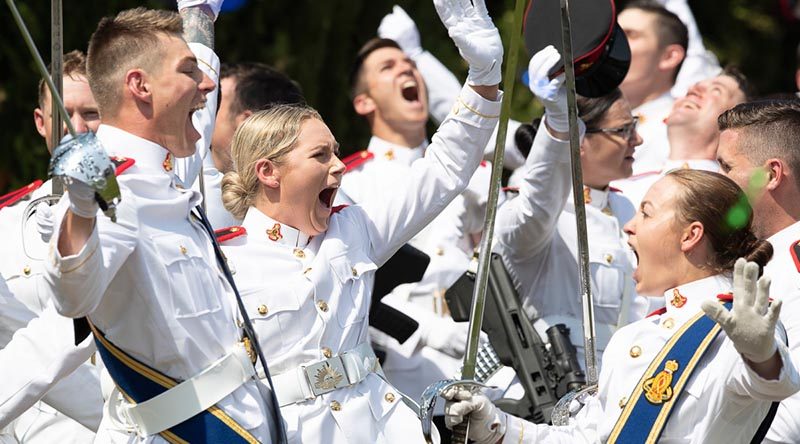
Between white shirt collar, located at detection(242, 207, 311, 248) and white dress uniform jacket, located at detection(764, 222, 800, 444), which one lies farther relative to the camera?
white shirt collar, located at detection(242, 207, 311, 248)

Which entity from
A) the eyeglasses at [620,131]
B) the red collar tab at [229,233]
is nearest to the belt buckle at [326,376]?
the red collar tab at [229,233]

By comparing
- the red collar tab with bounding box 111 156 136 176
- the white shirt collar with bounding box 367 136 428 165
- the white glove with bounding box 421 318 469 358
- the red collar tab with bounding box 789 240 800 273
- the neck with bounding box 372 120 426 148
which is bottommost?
the white glove with bounding box 421 318 469 358

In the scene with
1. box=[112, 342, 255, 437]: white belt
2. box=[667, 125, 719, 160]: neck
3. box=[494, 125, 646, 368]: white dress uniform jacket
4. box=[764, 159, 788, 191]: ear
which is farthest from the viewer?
box=[667, 125, 719, 160]: neck

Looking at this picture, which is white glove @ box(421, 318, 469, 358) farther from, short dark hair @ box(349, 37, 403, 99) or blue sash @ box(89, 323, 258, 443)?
blue sash @ box(89, 323, 258, 443)

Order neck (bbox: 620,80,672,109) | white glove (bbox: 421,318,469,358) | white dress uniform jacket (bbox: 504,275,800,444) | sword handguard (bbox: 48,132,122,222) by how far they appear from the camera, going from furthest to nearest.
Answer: neck (bbox: 620,80,672,109) < white glove (bbox: 421,318,469,358) < white dress uniform jacket (bbox: 504,275,800,444) < sword handguard (bbox: 48,132,122,222)

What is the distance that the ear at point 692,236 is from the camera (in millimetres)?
4070

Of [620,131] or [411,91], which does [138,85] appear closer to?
[620,131]

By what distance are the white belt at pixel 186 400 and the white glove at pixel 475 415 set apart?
0.53m

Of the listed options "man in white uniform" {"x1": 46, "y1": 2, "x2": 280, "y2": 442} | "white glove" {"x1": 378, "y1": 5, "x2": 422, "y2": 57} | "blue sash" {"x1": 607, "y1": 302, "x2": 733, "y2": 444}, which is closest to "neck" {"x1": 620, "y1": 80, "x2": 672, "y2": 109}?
"white glove" {"x1": 378, "y1": 5, "x2": 422, "y2": 57}

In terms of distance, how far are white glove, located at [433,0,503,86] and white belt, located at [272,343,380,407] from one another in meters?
0.92

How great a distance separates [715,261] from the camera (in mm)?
4074

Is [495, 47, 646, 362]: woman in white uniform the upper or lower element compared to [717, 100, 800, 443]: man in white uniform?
lower

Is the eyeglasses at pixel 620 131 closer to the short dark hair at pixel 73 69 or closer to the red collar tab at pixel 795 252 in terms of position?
the red collar tab at pixel 795 252

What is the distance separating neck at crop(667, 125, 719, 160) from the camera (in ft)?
21.1
